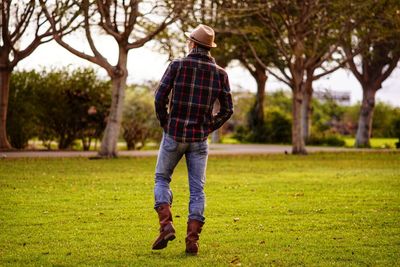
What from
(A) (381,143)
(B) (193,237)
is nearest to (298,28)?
(A) (381,143)

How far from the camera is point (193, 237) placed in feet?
27.4

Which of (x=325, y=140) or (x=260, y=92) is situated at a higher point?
(x=260, y=92)

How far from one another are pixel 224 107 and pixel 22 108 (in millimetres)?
22732

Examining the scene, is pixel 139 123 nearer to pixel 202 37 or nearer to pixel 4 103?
pixel 4 103

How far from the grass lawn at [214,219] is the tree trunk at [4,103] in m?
7.72

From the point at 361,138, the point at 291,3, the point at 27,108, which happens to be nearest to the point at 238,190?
the point at 27,108

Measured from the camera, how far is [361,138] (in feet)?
145

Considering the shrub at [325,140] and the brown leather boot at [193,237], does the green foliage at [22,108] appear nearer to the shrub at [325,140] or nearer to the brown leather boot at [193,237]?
the shrub at [325,140]

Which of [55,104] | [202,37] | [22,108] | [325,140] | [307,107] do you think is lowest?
[325,140]

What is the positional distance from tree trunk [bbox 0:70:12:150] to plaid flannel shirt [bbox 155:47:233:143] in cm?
2099

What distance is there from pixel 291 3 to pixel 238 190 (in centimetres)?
1863

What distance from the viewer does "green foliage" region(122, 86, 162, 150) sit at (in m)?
34.2

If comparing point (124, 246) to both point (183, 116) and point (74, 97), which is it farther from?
point (74, 97)

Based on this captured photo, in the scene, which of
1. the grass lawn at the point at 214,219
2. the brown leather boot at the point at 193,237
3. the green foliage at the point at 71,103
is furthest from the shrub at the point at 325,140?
the brown leather boot at the point at 193,237
